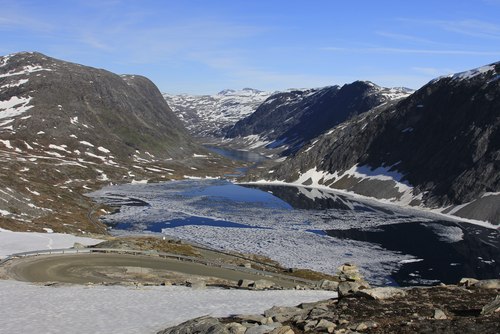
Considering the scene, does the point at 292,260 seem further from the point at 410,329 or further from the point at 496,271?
the point at 410,329

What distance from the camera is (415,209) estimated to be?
182 meters

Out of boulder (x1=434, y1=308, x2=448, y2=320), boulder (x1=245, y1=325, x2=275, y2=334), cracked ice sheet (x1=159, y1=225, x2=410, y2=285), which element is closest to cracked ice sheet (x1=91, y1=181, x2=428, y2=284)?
cracked ice sheet (x1=159, y1=225, x2=410, y2=285)

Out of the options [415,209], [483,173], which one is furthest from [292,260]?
[483,173]

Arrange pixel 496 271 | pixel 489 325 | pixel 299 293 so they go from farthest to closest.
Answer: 1. pixel 496 271
2. pixel 299 293
3. pixel 489 325

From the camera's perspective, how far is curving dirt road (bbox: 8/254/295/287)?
164ft

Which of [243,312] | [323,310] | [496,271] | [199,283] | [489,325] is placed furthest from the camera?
[496,271]

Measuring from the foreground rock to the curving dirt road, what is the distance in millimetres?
27474

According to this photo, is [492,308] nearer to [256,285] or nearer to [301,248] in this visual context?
[256,285]

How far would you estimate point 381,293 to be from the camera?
25.7 m

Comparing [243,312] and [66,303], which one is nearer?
[243,312]

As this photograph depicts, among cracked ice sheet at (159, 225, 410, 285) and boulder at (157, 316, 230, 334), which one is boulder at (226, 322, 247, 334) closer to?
boulder at (157, 316, 230, 334)

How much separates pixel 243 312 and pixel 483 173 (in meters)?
174

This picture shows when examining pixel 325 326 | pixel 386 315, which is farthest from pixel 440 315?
pixel 325 326

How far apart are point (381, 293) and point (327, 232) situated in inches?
4234
